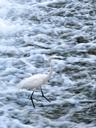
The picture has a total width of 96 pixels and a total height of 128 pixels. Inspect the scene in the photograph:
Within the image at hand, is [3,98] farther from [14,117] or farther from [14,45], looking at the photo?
[14,45]

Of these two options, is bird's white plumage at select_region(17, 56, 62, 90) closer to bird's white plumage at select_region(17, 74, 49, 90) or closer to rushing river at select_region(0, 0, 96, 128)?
bird's white plumage at select_region(17, 74, 49, 90)

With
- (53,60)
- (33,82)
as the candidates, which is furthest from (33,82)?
(53,60)

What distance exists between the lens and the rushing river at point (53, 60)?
5621 millimetres

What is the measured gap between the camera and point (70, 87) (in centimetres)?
630

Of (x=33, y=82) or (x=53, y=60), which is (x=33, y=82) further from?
(x=53, y=60)

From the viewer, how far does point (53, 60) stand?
23.8 ft

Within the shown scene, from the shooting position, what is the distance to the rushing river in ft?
18.4

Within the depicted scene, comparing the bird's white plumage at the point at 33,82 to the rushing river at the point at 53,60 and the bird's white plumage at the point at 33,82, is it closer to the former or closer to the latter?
the bird's white plumage at the point at 33,82

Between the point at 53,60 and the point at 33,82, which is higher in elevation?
the point at 53,60

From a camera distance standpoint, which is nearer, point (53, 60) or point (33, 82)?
point (33, 82)

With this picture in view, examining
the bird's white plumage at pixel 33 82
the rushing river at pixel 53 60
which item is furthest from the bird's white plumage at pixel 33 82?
the rushing river at pixel 53 60

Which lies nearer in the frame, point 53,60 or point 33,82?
point 33,82

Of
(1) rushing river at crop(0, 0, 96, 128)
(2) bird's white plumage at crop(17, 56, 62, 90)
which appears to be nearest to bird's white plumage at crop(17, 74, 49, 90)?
(2) bird's white plumage at crop(17, 56, 62, 90)

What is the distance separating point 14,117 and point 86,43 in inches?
103
